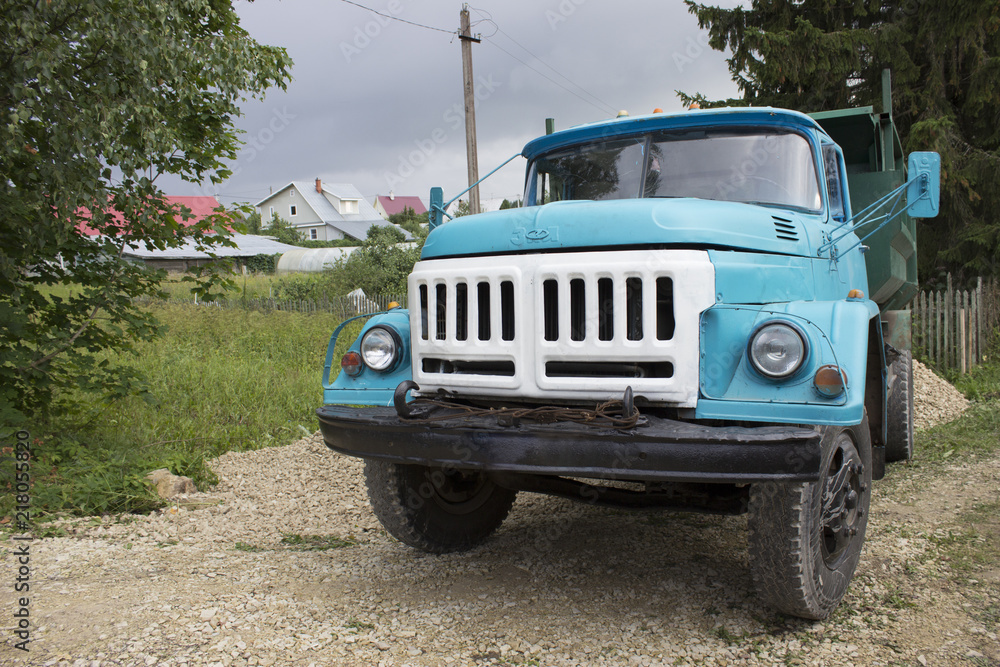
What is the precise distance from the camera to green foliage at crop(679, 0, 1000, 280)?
1062 centimetres

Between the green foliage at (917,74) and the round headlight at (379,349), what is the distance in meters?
9.07

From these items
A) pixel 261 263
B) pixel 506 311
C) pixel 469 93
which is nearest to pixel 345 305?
pixel 469 93

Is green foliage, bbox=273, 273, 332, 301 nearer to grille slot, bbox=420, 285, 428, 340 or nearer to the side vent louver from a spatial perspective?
grille slot, bbox=420, 285, 428, 340

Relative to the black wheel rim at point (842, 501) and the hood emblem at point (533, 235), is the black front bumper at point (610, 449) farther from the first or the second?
the hood emblem at point (533, 235)

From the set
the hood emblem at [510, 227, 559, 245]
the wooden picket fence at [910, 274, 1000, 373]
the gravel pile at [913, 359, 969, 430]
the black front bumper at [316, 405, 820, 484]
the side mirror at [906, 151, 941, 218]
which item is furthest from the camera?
the wooden picket fence at [910, 274, 1000, 373]

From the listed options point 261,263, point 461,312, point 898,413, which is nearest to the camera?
point 461,312

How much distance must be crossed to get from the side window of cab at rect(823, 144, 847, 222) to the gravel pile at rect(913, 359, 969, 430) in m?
4.34

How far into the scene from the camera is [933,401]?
8516 mm

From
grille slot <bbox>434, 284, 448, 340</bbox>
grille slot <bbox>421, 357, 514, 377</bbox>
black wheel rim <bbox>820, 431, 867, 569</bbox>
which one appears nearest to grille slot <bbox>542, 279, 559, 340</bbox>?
grille slot <bbox>421, 357, 514, 377</bbox>

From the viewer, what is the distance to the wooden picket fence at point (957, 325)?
10469 mm

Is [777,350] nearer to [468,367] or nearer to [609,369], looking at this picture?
[609,369]

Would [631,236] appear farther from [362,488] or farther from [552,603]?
[362,488]

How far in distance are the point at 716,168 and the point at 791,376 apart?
1.52 meters

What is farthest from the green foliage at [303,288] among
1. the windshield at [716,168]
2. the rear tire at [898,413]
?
the windshield at [716,168]
